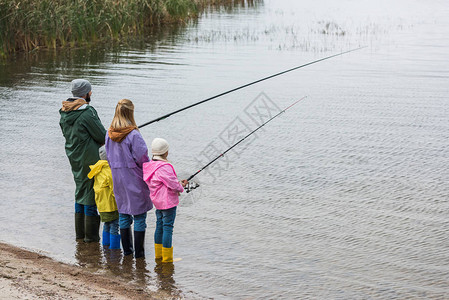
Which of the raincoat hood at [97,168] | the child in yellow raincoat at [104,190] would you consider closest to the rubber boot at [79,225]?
the child in yellow raincoat at [104,190]

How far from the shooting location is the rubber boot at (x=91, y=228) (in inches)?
214

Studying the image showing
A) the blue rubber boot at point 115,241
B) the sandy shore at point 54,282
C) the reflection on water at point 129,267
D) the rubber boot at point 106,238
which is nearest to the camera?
A: the sandy shore at point 54,282

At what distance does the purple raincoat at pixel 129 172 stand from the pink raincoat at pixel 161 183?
10cm

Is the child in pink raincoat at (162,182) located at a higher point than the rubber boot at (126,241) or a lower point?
higher

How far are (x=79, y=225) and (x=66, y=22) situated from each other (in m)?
12.2

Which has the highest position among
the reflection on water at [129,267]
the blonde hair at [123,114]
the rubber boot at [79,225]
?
the blonde hair at [123,114]

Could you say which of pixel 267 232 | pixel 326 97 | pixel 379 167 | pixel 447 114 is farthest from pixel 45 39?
pixel 267 232

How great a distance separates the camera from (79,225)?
18.3 ft

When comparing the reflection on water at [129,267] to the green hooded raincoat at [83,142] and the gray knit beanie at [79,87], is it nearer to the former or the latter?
the green hooded raincoat at [83,142]

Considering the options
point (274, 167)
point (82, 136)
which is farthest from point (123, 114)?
point (274, 167)

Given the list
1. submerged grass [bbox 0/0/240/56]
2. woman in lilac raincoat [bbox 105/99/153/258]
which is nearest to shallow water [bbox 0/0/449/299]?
woman in lilac raincoat [bbox 105/99/153/258]

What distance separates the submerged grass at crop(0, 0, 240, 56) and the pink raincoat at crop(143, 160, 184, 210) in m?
11.1

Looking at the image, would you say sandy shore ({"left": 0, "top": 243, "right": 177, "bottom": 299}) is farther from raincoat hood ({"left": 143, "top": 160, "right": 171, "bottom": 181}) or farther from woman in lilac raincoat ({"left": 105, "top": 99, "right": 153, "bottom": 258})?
raincoat hood ({"left": 143, "top": 160, "right": 171, "bottom": 181})

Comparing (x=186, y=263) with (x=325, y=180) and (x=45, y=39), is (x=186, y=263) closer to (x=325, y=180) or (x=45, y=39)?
(x=325, y=180)
